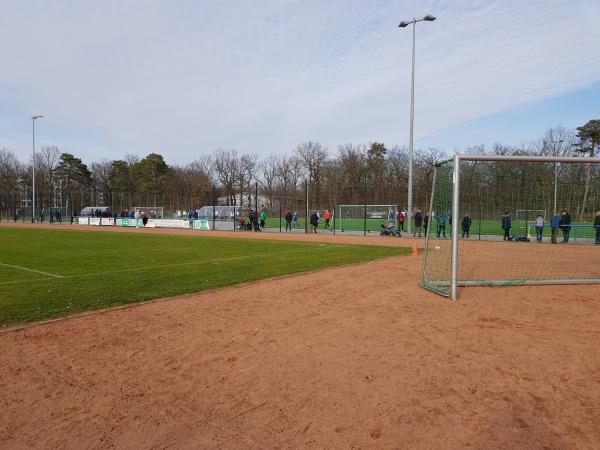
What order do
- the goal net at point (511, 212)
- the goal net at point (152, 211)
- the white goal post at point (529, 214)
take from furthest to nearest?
the goal net at point (152, 211) → the white goal post at point (529, 214) → the goal net at point (511, 212)

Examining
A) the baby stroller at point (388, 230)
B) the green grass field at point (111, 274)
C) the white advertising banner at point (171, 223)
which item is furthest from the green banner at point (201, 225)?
the green grass field at point (111, 274)

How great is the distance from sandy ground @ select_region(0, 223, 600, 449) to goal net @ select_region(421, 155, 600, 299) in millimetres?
2376

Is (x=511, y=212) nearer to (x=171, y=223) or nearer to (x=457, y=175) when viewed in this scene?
(x=457, y=175)

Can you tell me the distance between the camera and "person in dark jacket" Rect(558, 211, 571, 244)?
13.0 m

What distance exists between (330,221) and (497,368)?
3257 centimetres

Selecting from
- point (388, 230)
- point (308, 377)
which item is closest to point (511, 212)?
point (308, 377)

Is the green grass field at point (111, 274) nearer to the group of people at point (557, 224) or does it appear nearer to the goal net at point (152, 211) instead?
the group of people at point (557, 224)

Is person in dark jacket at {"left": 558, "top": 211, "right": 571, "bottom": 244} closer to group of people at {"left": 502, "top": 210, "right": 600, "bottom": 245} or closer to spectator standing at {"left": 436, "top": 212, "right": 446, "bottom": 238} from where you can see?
group of people at {"left": 502, "top": 210, "right": 600, "bottom": 245}

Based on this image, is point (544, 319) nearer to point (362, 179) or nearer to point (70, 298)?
point (70, 298)

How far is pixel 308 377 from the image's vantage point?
3967 mm

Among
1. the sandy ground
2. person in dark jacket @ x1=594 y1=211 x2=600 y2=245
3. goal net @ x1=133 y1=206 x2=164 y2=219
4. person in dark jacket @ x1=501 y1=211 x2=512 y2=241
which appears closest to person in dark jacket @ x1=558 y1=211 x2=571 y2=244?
person in dark jacket @ x1=594 y1=211 x2=600 y2=245

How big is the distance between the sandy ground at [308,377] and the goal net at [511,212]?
2.38 metres

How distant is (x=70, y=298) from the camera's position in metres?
7.23

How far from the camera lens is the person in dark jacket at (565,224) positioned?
1304 centimetres
